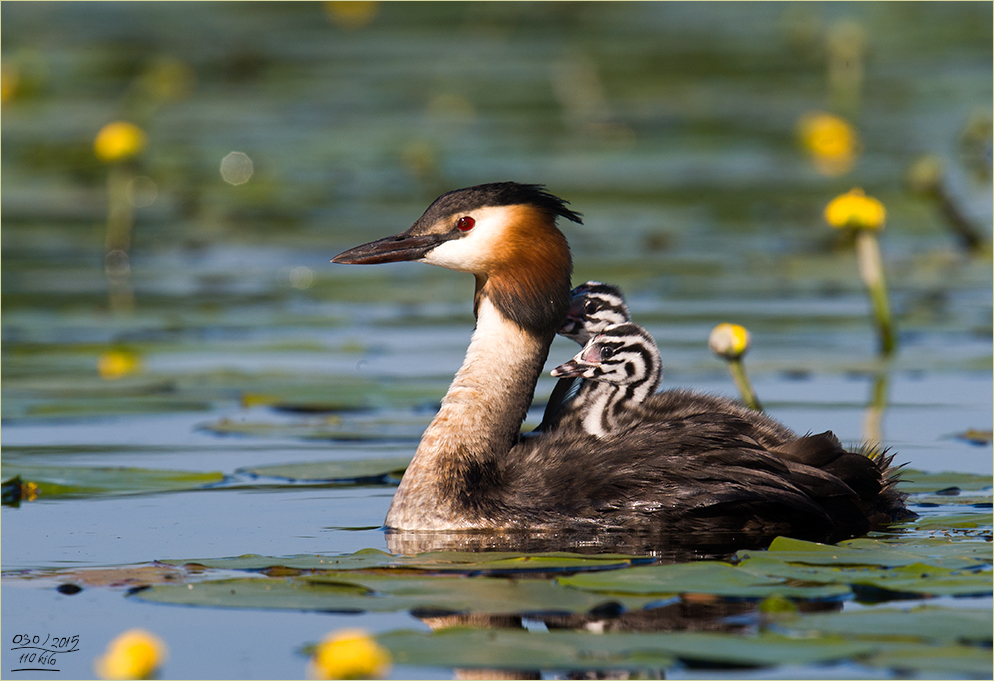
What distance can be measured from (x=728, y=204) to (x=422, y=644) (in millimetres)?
11566

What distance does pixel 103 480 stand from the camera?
7.09m

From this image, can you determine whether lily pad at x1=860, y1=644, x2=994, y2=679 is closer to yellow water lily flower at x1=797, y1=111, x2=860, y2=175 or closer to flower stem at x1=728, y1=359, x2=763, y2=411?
flower stem at x1=728, y1=359, x2=763, y2=411

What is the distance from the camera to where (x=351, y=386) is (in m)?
9.02

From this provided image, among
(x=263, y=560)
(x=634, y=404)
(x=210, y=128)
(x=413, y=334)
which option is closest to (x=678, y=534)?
(x=634, y=404)

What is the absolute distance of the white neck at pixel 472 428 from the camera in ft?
20.5

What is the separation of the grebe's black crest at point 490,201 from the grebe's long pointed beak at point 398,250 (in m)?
0.07

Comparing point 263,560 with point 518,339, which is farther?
point 518,339

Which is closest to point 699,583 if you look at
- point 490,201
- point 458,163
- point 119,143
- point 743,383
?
point 490,201

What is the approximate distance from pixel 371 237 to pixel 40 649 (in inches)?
347

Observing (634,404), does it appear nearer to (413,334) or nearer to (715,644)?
(715,644)

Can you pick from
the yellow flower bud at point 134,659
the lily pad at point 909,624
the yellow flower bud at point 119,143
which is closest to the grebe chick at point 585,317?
the lily pad at point 909,624

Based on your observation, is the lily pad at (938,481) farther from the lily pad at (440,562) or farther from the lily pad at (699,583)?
the lily pad at (699,583)

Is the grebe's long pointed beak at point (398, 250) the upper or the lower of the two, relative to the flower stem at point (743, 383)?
upper

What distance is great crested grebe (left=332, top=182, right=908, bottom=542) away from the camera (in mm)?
6082
